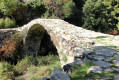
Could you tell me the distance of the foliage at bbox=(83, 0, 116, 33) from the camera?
1200 centimetres

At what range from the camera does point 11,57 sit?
26.1 ft

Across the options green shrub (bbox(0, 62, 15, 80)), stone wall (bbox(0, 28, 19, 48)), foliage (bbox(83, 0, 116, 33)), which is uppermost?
foliage (bbox(83, 0, 116, 33))

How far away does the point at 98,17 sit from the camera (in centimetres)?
1241

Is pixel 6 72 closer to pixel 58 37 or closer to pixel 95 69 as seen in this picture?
pixel 58 37

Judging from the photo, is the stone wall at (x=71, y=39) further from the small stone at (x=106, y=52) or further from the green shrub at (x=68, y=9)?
the green shrub at (x=68, y=9)

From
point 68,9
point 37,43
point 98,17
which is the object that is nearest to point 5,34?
point 37,43

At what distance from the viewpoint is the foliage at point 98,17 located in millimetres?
12000

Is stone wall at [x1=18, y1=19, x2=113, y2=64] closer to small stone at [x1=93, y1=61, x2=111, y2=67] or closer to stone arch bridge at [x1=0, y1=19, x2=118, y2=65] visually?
stone arch bridge at [x1=0, y1=19, x2=118, y2=65]

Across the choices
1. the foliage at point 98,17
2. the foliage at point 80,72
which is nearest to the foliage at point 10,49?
the foliage at point 80,72

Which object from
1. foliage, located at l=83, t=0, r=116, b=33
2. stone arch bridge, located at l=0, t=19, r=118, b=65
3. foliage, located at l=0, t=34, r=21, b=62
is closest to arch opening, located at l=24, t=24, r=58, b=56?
stone arch bridge, located at l=0, t=19, r=118, b=65

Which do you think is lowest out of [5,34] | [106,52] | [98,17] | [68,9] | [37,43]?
[37,43]

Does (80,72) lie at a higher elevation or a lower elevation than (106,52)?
lower

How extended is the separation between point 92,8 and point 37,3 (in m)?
5.76

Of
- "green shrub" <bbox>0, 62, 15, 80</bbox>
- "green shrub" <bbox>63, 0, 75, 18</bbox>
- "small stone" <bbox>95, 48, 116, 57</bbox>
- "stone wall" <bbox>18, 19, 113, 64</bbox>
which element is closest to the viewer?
"small stone" <bbox>95, 48, 116, 57</bbox>
